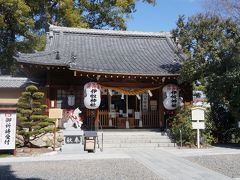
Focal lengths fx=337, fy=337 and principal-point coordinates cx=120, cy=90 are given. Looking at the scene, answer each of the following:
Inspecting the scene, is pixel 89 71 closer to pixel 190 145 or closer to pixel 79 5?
pixel 190 145

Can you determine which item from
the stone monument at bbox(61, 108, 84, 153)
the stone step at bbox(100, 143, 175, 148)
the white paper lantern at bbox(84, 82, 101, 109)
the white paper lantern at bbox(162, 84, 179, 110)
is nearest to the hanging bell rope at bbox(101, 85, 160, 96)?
the white paper lantern at bbox(162, 84, 179, 110)

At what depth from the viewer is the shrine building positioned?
56.9ft

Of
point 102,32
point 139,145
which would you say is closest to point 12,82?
point 102,32

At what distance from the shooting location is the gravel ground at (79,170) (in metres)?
9.42

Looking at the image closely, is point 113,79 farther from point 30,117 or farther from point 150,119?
point 30,117

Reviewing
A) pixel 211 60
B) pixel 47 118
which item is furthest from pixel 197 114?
pixel 47 118

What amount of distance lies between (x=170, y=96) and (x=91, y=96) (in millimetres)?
4216

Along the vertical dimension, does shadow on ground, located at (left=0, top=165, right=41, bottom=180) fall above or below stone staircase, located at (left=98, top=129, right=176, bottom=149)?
below

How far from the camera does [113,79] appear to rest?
60.4 ft

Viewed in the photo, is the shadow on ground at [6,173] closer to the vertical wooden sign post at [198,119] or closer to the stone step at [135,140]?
the stone step at [135,140]

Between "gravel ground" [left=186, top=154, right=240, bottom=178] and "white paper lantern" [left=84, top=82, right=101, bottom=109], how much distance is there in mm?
6176

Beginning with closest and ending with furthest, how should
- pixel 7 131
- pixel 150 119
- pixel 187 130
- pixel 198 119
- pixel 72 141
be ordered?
1. pixel 7 131
2. pixel 72 141
3. pixel 198 119
4. pixel 187 130
5. pixel 150 119

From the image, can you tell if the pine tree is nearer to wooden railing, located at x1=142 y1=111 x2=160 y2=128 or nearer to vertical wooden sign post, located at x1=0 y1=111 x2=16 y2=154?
vertical wooden sign post, located at x1=0 y1=111 x2=16 y2=154

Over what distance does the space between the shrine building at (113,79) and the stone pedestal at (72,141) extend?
11.7ft
